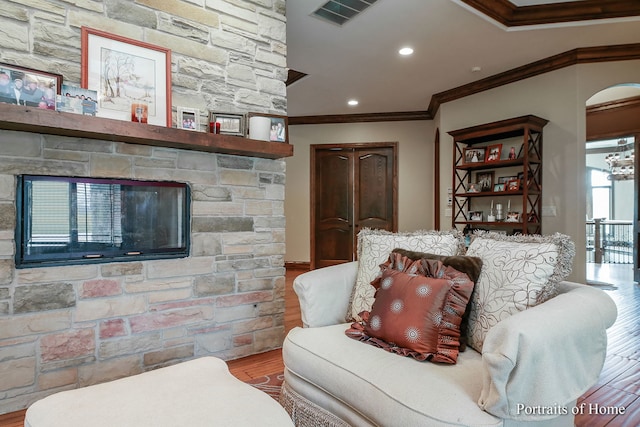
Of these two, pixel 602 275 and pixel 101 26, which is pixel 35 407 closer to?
pixel 101 26

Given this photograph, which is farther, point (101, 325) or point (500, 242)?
point (101, 325)

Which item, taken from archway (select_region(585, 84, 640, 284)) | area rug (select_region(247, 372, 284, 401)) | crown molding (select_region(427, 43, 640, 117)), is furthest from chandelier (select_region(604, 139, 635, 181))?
area rug (select_region(247, 372, 284, 401))

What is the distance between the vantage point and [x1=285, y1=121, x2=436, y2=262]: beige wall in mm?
5926

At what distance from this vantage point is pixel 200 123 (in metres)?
2.37

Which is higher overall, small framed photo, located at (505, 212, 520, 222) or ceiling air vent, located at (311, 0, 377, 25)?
ceiling air vent, located at (311, 0, 377, 25)

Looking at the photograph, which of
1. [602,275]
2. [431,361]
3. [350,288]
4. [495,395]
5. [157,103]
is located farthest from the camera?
[602,275]

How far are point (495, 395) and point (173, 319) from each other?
183cm

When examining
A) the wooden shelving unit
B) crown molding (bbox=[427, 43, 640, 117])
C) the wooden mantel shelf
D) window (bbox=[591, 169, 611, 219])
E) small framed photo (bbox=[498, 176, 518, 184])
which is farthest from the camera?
window (bbox=[591, 169, 611, 219])

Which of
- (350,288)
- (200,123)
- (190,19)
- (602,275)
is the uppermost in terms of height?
(190,19)

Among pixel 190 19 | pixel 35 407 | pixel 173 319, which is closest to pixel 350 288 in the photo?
pixel 173 319

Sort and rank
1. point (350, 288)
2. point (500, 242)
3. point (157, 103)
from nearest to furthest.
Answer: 1. point (500, 242)
2. point (350, 288)
3. point (157, 103)

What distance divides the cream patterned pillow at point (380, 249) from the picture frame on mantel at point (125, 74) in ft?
4.52

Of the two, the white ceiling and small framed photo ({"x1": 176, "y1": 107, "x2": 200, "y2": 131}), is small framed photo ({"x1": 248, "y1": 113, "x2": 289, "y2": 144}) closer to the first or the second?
small framed photo ({"x1": 176, "y1": 107, "x2": 200, "y2": 131})

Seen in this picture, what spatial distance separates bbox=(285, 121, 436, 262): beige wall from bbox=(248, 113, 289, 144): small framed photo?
3.66m
